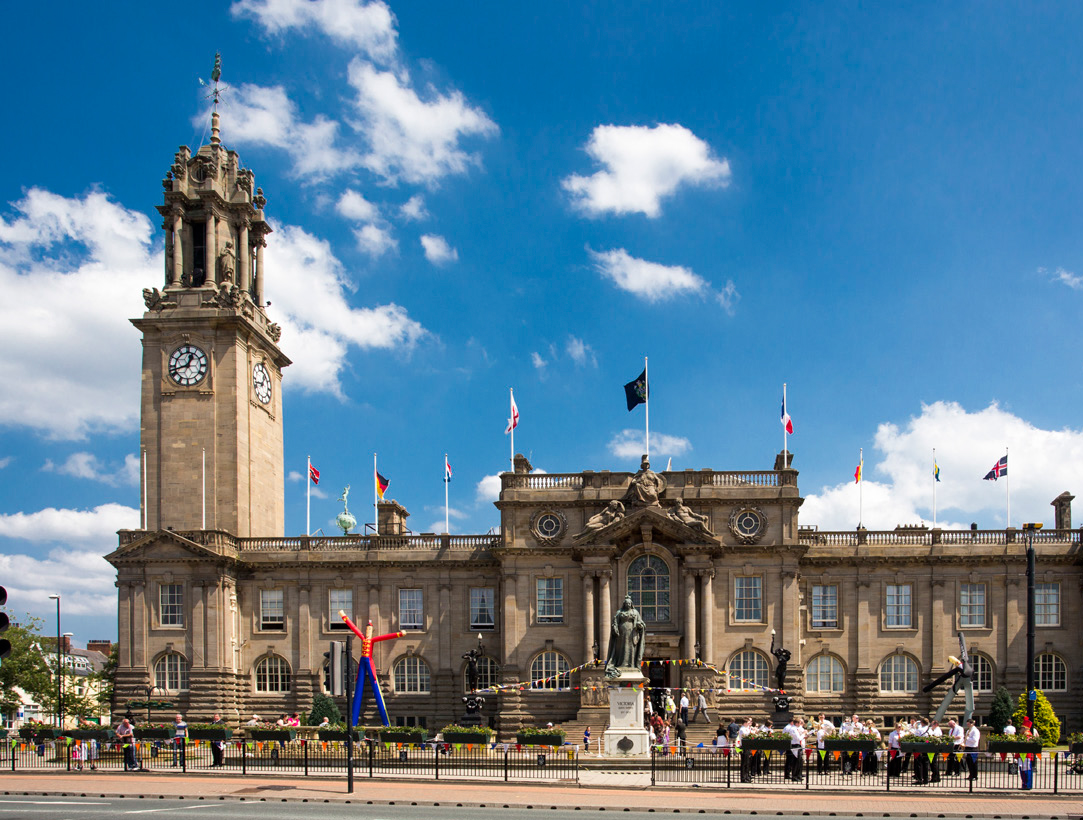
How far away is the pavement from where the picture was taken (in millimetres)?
28391

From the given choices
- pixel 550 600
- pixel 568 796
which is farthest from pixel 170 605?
pixel 568 796

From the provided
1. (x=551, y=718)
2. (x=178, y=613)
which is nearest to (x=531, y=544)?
(x=551, y=718)

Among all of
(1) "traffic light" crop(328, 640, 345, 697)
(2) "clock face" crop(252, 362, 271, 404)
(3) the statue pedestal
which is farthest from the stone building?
(1) "traffic light" crop(328, 640, 345, 697)

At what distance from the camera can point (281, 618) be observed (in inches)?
2435

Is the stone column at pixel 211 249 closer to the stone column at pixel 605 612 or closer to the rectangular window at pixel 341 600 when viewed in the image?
the rectangular window at pixel 341 600

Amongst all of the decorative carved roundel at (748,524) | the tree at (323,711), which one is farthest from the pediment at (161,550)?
the decorative carved roundel at (748,524)

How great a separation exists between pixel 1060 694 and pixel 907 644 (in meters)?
7.60

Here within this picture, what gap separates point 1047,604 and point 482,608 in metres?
28.4

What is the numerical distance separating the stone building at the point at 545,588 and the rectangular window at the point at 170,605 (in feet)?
0.33

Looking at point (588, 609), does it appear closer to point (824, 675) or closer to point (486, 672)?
point (486, 672)

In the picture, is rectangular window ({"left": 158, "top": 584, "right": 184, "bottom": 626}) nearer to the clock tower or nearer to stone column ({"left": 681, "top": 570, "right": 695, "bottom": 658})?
the clock tower

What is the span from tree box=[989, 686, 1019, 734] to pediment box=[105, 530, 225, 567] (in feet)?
126

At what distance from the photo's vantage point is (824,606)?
59125 millimetres

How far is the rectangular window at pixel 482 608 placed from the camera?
6116cm
